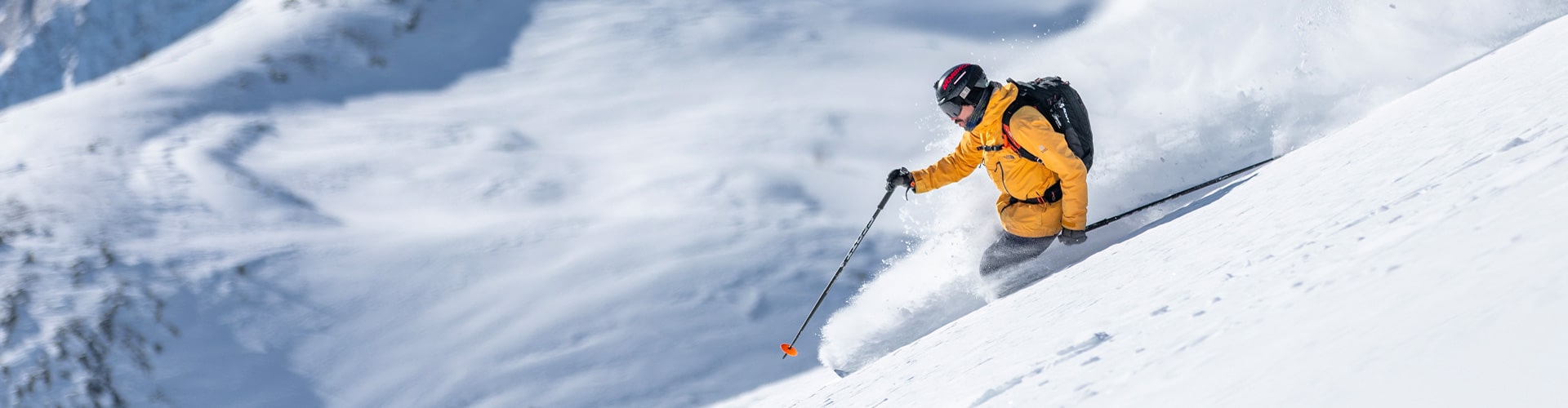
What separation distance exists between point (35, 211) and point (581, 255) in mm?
6223

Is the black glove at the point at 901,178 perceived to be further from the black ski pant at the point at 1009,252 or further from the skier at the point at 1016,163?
the black ski pant at the point at 1009,252

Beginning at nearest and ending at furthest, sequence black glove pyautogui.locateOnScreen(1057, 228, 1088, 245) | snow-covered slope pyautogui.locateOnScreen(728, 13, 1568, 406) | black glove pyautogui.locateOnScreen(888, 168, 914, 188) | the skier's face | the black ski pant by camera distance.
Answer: snow-covered slope pyautogui.locateOnScreen(728, 13, 1568, 406), the skier's face, black glove pyautogui.locateOnScreen(1057, 228, 1088, 245), the black ski pant, black glove pyautogui.locateOnScreen(888, 168, 914, 188)

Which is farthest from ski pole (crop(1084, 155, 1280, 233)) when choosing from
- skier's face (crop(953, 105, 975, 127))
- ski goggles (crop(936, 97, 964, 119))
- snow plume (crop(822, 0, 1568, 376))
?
ski goggles (crop(936, 97, 964, 119))

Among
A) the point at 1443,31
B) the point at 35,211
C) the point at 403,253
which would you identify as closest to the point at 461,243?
the point at 403,253

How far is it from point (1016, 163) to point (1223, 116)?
8.92ft

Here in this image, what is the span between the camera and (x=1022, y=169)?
19.8ft

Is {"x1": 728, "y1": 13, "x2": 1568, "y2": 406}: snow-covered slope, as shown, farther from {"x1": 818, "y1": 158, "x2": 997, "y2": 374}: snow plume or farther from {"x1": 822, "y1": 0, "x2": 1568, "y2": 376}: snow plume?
{"x1": 822, "y1": 0, "x2": 1568, "y2": 376}: snow plume

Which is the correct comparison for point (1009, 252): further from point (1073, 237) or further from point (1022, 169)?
point (1022, 169)

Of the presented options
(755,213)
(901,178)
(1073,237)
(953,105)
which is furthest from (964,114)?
(755,213)

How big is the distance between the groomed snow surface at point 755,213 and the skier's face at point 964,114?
1.15 m

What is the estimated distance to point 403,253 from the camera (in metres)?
10.6

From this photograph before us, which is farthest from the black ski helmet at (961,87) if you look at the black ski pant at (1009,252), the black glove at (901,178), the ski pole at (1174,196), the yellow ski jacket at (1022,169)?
the ski pole at (1174,196)

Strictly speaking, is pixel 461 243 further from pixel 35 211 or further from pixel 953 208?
pixel 953 208

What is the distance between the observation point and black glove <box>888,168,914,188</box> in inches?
261
